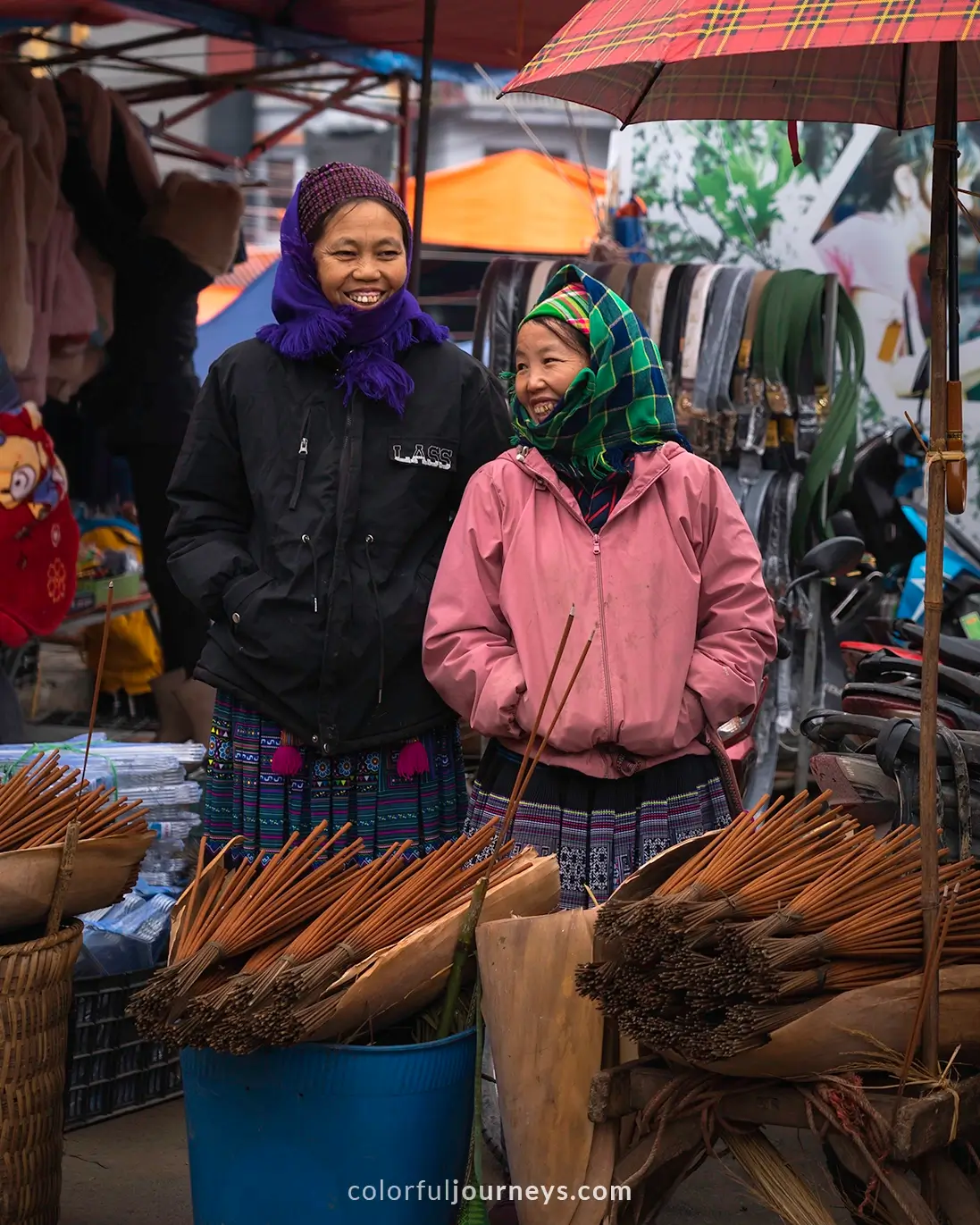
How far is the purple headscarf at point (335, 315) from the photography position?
2.97 metres

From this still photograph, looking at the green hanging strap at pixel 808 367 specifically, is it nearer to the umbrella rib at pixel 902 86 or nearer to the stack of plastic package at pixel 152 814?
the umbrella rib at pixel 902 86

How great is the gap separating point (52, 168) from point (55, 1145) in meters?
3.61

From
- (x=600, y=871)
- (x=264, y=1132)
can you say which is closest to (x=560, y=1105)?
(x=264, y=1132)

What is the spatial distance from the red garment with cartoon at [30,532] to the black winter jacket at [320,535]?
4.83ft

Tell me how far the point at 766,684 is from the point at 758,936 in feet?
8.36

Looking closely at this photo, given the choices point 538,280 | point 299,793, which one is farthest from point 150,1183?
point 538,280

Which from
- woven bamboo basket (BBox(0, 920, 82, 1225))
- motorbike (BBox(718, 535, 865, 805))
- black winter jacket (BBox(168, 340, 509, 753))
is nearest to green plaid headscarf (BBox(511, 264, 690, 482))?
black winter jacket (BBox(168, 340, 509, 753))

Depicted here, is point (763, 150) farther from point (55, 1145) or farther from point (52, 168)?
point (55, 1145)

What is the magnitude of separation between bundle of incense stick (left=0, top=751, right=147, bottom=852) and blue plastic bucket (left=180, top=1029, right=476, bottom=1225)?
1.82 ft

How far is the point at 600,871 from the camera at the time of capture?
2824 mm

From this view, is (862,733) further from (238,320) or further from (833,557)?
(238,320)

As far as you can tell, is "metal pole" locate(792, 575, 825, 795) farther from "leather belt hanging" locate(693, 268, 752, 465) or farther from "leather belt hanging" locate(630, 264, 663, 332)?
"leather belt hanging" locate(630, 264, 663, 332)

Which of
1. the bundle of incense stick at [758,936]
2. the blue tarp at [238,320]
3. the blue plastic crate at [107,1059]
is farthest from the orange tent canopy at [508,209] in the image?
the bundle of incense stick at [758,936]

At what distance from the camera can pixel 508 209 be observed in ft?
36.7
